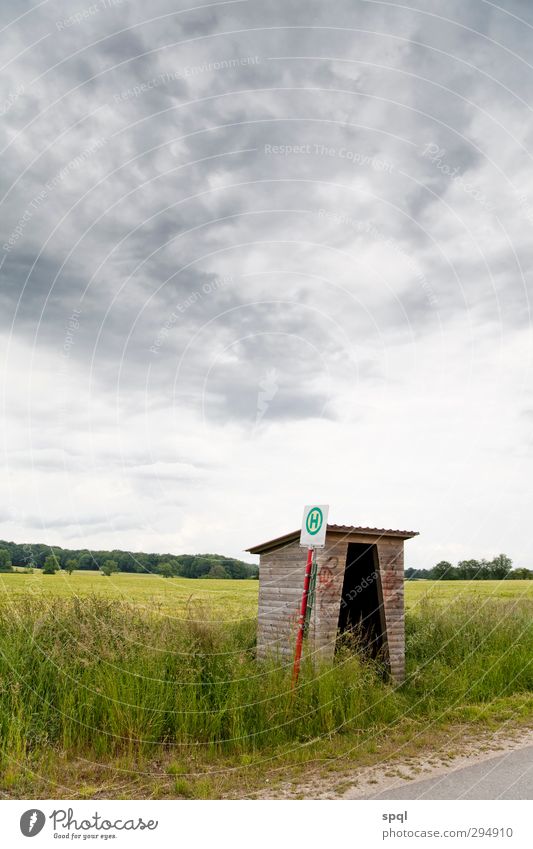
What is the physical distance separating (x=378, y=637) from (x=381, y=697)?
2.97m

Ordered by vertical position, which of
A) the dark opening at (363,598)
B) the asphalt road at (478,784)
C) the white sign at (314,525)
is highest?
the white sign at (314,525)

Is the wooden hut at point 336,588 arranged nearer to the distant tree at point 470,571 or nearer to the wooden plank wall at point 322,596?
the wooden plank wall at point 322,596

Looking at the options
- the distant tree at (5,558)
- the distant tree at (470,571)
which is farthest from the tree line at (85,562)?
the distant tree at (470,571)

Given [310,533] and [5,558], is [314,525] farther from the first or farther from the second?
[5,558]

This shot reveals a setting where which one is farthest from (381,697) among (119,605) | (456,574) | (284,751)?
(456,574)

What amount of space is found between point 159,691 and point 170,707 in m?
0.25

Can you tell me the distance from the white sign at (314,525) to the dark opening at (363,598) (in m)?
3.05

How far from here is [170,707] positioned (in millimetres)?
7727

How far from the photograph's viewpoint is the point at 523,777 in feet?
22.0

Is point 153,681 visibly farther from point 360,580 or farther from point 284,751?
point 360,580

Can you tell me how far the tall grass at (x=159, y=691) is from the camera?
739cm

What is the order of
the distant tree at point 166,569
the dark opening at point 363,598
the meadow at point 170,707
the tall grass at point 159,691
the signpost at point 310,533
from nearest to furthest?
1. the meadow at point 170,707
2. the tall grass at point 159,691
3. the signpost at point 310,533
4. the dark opening at point 363,598
5. the distant tree at point 166,569

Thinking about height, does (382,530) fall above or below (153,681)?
above

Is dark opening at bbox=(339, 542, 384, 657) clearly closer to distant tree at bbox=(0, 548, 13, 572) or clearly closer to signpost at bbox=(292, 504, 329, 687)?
signpost at bbox=(292, 504, 329, 687)
